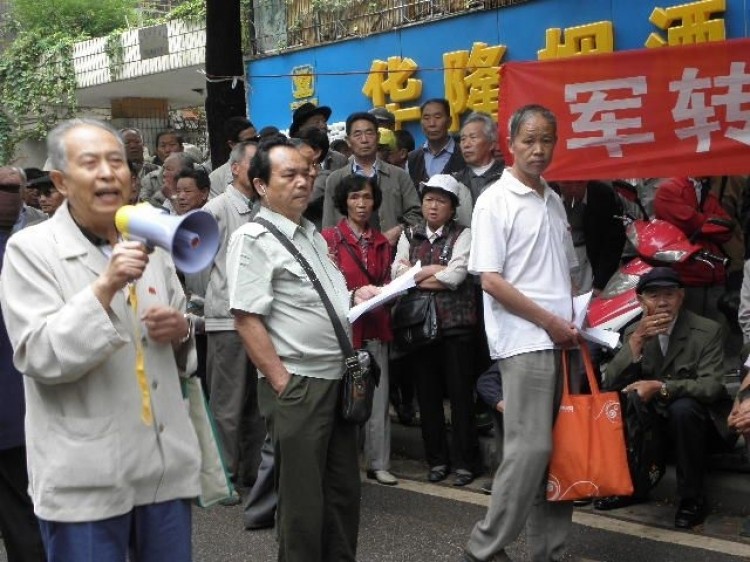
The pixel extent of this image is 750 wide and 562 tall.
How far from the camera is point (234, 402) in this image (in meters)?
6.40

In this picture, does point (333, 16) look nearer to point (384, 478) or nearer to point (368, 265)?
point (368, 265)

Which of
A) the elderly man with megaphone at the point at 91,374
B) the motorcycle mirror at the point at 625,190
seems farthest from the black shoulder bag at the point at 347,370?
the motorcycle mirror at the point at 625,190

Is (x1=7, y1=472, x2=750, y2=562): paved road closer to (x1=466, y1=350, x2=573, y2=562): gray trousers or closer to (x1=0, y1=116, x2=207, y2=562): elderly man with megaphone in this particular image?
(x1=466, y1=350, x2=573, y2=562): gray trousers

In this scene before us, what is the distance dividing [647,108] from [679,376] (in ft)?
5.72

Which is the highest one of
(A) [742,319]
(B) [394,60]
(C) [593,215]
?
(B) [394,60]

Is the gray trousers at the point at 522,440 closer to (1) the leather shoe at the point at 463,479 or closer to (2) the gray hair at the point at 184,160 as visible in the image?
(1) the leather shoe at the point at 463,479

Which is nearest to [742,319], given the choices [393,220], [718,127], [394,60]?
[718,127]

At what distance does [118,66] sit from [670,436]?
13621mm

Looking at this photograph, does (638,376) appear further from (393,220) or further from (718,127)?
(393,220)

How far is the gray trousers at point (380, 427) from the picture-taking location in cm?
646

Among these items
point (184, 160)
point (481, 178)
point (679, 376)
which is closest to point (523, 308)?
point (679, 376)

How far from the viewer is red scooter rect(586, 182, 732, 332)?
20.1 ft

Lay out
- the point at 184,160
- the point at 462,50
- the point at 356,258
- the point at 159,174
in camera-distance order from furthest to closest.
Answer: the point at 462,50, the point at 159,174, the point at 184,160, the point at 356,258

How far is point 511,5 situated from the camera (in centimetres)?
1014
